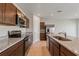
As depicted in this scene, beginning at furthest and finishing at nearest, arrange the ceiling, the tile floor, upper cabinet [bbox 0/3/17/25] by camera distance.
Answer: the ceiling < the tile floor < upper cabinet [bbox 0/3/17/25]

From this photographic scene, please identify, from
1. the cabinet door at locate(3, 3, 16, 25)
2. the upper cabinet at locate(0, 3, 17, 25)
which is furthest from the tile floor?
the upper cabinet at locate(0, 3, 17, 25)

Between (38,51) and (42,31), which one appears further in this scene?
(42,31)

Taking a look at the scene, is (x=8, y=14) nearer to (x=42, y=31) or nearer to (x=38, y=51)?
(x=38, y=51)

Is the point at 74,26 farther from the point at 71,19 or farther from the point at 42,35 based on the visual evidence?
the point at 42,35

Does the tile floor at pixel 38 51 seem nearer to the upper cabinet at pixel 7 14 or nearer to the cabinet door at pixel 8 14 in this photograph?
the upper cabinet at pixel 7 14

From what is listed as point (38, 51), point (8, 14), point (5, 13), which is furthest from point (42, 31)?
point (5, 13)

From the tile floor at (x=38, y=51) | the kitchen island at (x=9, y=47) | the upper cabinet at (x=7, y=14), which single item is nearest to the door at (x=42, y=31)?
the tile floor at (x=38, y=51)

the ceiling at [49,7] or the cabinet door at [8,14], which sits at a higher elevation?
the ceiling at [49,7]

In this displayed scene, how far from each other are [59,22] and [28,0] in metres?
9.31

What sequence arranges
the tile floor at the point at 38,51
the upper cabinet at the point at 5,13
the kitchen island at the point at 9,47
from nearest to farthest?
1. the kitchen island at the point at 9,47
2. the upper cabinet at the point at 5,13
3. the tile floor at the point at 38,51

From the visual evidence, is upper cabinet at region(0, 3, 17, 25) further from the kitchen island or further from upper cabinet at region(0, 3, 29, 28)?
the kitchen island

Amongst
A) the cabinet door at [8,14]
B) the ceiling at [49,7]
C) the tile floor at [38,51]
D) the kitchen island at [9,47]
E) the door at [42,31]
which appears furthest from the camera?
the door at [42,31]

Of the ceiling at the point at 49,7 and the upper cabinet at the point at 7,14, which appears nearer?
the upper cabinet at the point at 7,14

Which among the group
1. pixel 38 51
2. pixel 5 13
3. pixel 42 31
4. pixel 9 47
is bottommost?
pixel 38 51
